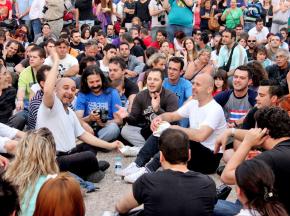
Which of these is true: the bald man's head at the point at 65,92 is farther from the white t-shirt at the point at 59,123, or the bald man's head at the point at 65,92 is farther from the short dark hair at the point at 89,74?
the short dark hair at the point at 89,74

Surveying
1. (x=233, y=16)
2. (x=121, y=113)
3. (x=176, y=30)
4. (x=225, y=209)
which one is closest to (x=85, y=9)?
(x=176, y=30)

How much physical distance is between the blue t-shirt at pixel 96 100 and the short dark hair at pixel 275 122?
357 cm

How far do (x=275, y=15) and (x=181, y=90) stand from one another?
7747 mm

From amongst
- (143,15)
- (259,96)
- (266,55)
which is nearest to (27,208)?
(259,96)

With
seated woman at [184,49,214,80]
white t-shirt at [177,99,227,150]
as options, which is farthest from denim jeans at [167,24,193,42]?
white t-shirt at [177,99,227,150]

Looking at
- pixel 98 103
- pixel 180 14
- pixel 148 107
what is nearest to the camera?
pixel 148 107

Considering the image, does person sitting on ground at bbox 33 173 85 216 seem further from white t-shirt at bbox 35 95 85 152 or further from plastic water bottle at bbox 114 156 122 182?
plastic water bottle at bbox 114 156 122 182

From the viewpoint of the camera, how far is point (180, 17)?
13109 mm

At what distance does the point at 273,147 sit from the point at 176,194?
83cm

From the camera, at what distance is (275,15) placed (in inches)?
595

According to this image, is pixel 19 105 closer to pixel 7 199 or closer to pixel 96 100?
pixel 96 100

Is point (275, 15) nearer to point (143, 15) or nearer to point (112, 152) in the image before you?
point (143, 15)

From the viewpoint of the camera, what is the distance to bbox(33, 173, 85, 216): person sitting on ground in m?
3.20

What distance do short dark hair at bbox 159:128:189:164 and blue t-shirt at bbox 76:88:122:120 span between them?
11.3ft
